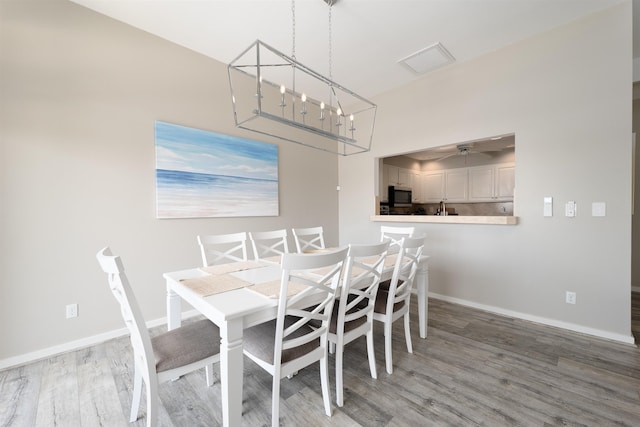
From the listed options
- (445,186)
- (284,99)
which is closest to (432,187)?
(445,186)

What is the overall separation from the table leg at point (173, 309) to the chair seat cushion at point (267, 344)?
0.57m

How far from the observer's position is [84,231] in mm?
2367

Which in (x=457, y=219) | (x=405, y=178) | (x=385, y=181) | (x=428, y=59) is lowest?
(x=457, y=219)

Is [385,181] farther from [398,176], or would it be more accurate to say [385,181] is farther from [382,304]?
[382,304]

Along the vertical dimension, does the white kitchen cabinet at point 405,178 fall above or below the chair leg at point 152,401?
above

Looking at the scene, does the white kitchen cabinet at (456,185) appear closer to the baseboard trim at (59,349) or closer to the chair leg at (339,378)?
the chair leg at (339,378)

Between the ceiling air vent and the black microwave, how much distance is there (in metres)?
2.46

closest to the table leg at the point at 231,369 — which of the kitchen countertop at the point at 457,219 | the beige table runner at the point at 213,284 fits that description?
the beige table runner at the point at 213,284

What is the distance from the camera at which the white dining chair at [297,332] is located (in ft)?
4.22

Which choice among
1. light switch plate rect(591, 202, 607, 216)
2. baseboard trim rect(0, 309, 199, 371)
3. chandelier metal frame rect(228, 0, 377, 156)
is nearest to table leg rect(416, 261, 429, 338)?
chandelier metal frame rect(228, 0, 377, 156)

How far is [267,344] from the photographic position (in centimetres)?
144

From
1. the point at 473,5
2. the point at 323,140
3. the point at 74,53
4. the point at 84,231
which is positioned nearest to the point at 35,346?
the point at 84,231

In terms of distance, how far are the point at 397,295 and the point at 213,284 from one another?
4.49 feet

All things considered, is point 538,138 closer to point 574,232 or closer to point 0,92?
point 574,232
